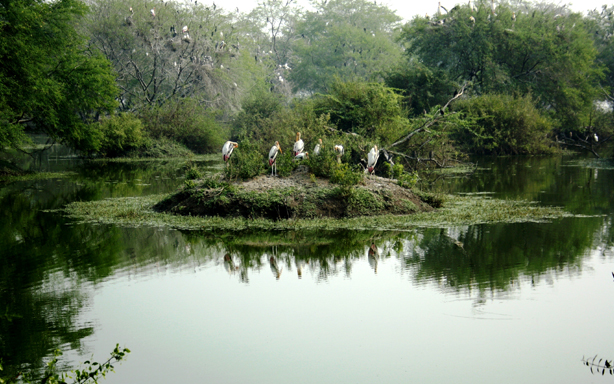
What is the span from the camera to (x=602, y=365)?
5027mm

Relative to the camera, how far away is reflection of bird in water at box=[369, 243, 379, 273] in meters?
8.46

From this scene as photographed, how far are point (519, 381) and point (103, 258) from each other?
6054mm

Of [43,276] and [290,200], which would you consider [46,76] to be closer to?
[290,200]

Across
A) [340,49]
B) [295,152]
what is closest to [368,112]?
[295,152]

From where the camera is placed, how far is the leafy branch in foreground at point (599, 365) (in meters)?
4.86

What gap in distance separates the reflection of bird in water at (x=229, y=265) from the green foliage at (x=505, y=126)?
74.8 ft

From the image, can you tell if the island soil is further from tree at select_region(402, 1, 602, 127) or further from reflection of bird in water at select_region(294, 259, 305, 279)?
tree at select_region(402, 1, 602, 127)

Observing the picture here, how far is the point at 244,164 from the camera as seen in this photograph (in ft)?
40.4

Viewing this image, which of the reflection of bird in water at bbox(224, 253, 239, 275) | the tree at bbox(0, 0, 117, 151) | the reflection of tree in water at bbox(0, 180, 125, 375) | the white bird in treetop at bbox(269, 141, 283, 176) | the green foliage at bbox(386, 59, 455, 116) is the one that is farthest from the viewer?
the green foliage at bbox(386, 59, 455, 116)

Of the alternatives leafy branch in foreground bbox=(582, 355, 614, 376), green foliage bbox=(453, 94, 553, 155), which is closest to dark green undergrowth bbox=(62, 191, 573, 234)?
leafy branch in foreground bbox=(582, 355, 614, 376)

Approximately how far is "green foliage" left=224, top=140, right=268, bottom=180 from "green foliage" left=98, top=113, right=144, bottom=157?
60.6 feet

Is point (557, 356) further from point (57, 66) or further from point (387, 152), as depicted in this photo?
point (57, 66)

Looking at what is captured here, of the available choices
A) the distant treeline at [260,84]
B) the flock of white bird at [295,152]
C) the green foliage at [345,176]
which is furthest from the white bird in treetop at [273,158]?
the distant treeline at [260,84]

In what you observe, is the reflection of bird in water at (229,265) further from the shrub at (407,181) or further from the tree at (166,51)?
the tree at (166,51)
